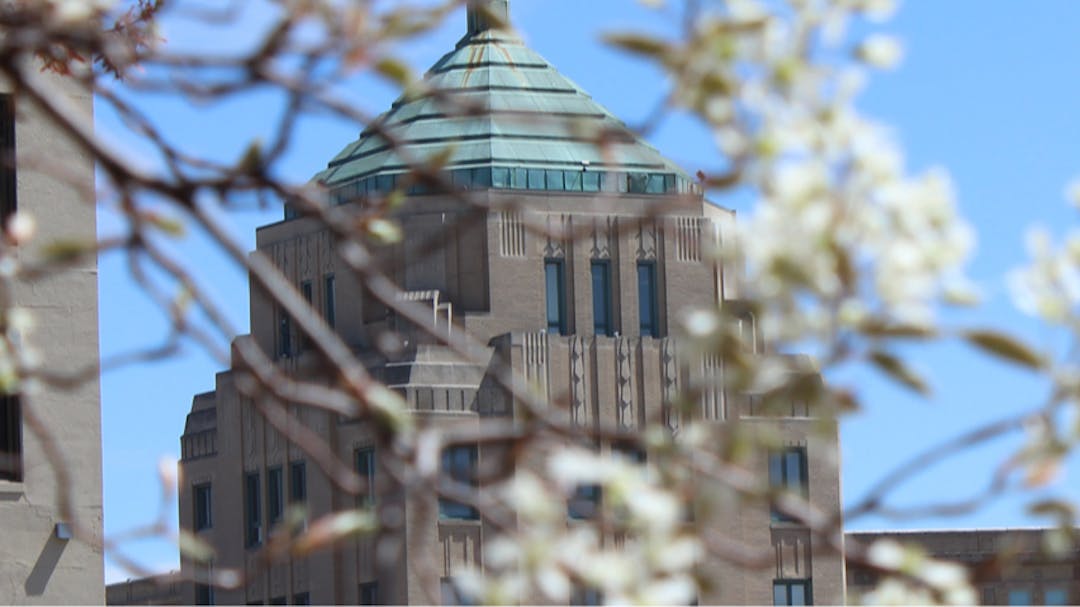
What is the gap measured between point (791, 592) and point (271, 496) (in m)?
14.3

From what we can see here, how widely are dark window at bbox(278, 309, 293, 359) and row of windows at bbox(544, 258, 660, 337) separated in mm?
6982

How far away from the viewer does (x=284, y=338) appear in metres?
61.6

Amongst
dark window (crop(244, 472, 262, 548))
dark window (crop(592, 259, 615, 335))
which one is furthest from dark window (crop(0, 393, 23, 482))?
dark window (crop(244, 472, 262, 548))

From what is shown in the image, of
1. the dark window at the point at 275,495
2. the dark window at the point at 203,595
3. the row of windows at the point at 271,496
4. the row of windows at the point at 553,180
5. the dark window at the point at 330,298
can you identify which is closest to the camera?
the row of windows at the point at 553,180

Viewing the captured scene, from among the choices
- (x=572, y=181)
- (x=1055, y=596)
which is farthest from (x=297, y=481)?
(x=1055, y=596)

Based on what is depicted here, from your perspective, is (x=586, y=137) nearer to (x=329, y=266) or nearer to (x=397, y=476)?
(x=397, y=476)

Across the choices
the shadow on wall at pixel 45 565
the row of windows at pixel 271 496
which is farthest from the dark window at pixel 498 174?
the shadow on wall at pixel 45 565

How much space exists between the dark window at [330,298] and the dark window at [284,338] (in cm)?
106

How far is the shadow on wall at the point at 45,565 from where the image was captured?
49.9 ft

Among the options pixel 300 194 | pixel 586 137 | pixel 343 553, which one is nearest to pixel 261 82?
pixel 300 194

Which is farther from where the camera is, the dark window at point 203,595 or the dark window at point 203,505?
the dark window at point 203,595

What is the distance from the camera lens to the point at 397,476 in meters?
3.15

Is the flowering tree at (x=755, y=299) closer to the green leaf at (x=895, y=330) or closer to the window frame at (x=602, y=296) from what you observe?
the green leaf at (x=895, y=330)

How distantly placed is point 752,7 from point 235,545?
194 feet
